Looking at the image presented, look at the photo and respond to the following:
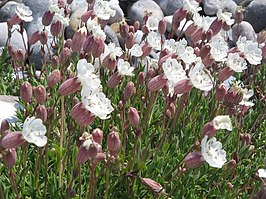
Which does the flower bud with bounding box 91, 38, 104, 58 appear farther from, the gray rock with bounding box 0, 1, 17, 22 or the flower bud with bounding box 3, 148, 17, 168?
the gray rock with bounding box 0, 1, 17, 22

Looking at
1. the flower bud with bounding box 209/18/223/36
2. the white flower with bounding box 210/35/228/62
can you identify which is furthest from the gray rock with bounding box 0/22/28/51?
the white flower with bounding box 210/35/228/62

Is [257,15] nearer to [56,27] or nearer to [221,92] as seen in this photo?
[56,27]

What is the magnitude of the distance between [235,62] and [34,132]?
107cm

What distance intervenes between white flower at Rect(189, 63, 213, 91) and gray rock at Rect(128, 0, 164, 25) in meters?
3.29

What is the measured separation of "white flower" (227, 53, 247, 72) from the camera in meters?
2.35

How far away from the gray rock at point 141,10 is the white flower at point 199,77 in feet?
10.8

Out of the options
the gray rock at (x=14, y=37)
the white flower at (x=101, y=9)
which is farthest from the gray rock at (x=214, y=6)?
the white flower at (x=101, y=9)

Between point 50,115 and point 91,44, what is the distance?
398mm

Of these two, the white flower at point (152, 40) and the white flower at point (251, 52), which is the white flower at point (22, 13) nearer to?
the white flower at point (152, 40)

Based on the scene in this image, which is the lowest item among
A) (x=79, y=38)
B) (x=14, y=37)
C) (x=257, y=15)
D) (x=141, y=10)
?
(x=257, y=15)

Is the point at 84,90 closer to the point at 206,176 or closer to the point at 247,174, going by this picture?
the point at 206,176

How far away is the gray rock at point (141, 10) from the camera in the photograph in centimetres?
528

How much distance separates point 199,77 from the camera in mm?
1978

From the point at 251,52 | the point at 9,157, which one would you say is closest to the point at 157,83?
the point at 9,157
